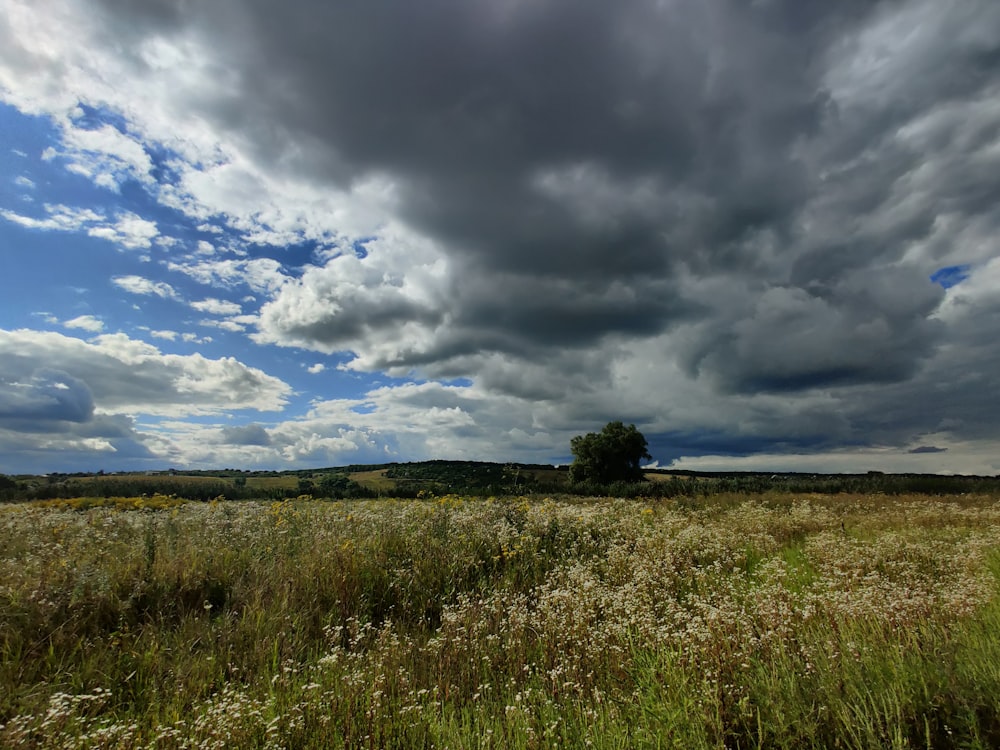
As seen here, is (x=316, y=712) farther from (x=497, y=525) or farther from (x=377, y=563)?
(x=497, y=525)

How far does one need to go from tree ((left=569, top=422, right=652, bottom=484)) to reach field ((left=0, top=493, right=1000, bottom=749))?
61165 millimetres

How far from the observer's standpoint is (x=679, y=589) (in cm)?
708

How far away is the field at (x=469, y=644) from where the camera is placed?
313cm

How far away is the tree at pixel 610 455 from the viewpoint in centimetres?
6956

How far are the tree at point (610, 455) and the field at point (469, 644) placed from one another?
2408 inches

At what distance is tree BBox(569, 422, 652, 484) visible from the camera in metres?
69.6

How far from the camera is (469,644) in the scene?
4.96 m

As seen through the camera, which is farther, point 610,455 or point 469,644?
point 610,455

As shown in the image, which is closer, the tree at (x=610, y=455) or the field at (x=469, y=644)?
the field at (x=469, y=644)

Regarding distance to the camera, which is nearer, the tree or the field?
the field

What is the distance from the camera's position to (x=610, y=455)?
229 ft

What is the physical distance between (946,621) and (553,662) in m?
3.62

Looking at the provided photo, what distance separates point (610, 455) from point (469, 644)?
6751 cm

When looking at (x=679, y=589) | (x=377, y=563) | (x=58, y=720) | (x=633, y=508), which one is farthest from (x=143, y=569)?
(x=633, y=508)
